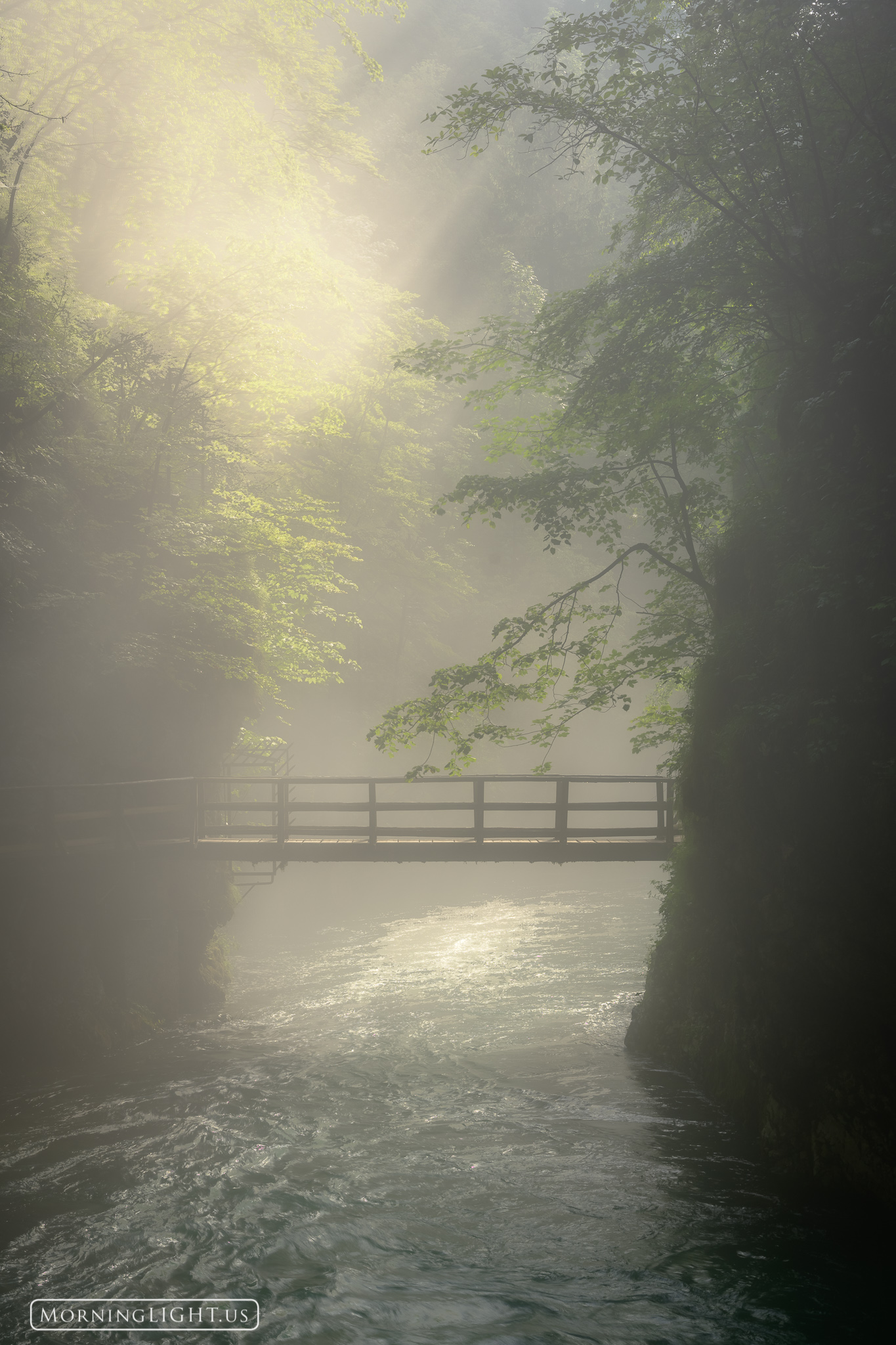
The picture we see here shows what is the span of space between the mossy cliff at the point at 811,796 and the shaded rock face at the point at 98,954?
8.66m

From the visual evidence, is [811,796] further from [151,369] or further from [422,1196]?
[151,369]

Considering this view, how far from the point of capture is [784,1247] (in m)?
6.55

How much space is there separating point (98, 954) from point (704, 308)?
12.3 metres

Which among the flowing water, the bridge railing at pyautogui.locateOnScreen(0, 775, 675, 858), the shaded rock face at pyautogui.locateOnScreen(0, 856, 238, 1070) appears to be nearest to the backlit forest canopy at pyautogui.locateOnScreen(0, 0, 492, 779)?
the bridge railing at pyautogui.locateOnScreen(0, 775, 675, 858)

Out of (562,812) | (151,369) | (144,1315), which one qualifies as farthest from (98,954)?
(151,369)

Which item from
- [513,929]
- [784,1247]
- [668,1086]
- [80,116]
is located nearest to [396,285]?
[80,116]

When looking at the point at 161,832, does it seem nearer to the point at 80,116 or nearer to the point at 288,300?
the point at 288,300

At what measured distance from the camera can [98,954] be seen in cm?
1309

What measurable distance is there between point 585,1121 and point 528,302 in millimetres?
35708

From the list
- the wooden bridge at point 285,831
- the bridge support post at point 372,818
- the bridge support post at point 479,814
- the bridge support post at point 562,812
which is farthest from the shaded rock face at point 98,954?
the bridge support post at point 562,812

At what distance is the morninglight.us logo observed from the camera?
5770mm

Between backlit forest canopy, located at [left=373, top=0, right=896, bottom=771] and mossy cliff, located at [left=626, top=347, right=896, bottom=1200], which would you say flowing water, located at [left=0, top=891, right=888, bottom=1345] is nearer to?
mossy cliff, located at [left=626, top=347, right=896, bottom=1200]

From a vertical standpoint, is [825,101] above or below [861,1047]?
above

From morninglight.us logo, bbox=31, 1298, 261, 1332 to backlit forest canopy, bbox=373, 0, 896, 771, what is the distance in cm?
567
